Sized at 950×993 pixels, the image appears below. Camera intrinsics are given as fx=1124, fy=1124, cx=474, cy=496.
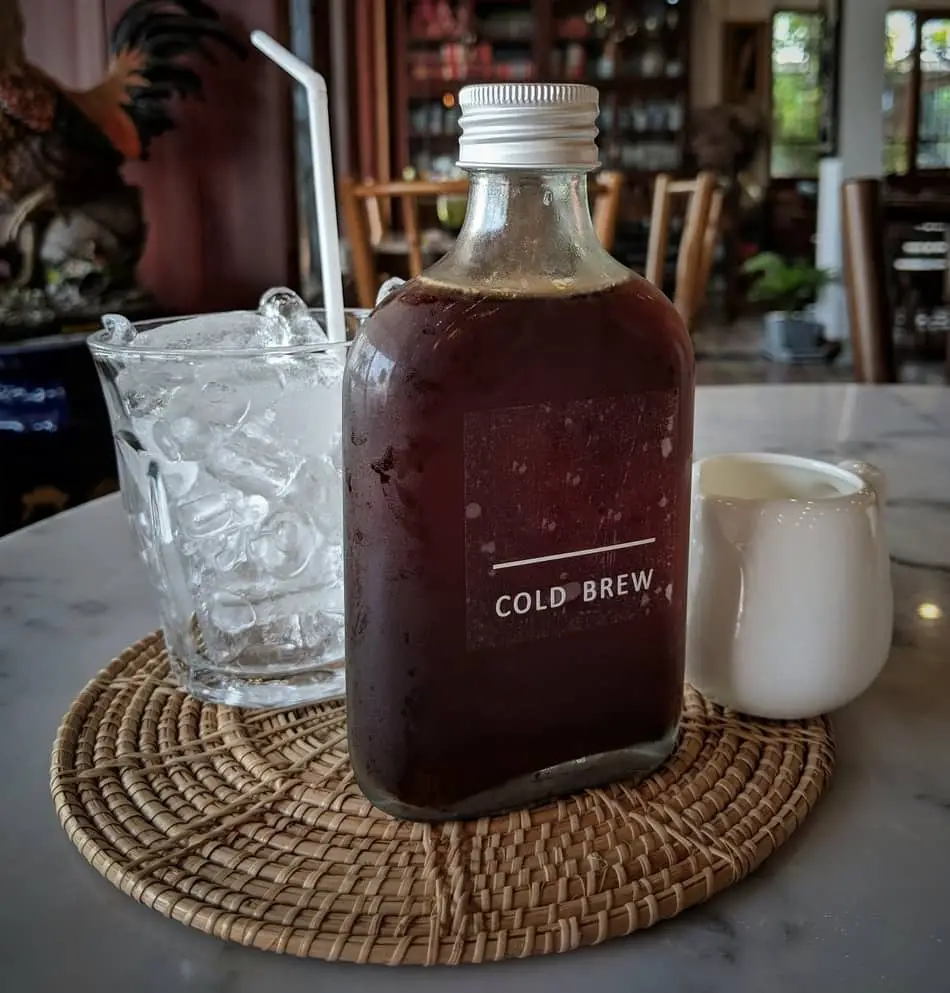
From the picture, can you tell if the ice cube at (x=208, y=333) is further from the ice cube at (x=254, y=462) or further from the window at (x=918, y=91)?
the window at (x=918, y=91)

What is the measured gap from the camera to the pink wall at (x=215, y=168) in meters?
2.47

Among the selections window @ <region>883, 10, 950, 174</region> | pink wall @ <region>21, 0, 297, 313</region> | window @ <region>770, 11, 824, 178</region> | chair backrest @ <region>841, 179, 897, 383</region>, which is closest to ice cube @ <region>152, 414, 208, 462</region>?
chair backrest @ <region>841, 179, 897, 383</region>

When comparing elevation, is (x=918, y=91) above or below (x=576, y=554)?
above

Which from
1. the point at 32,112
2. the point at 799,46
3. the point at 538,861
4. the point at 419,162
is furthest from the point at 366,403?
the point at 799,46

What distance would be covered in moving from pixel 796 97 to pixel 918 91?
2.60 ft

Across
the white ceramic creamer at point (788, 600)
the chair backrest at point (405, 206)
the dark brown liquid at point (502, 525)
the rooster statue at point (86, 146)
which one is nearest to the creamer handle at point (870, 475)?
the white ceramic creamer at point (788, 600)

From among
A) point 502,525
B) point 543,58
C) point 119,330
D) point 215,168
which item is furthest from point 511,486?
point 543,58

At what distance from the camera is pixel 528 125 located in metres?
0.38

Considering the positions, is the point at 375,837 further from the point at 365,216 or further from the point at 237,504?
the point at 365,216

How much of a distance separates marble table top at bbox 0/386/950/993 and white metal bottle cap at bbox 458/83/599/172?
257 mm

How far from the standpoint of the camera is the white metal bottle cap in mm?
375

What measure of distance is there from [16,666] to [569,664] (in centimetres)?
31

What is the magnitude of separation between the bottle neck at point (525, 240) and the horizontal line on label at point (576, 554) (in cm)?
9

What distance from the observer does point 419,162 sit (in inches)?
260
